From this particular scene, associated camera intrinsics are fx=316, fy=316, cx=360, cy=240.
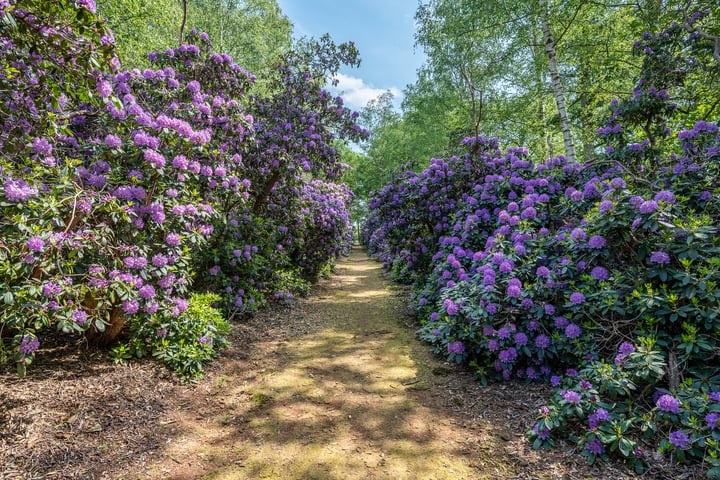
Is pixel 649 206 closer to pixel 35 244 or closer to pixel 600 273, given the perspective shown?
pixel 600 273

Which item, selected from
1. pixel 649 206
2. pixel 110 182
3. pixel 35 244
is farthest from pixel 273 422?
pixel 649 206

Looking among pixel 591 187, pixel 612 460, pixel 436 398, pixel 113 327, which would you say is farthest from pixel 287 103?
pixel 612 460

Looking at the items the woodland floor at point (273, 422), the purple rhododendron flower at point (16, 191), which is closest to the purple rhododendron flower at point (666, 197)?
the woodland floor at point (273, 422)

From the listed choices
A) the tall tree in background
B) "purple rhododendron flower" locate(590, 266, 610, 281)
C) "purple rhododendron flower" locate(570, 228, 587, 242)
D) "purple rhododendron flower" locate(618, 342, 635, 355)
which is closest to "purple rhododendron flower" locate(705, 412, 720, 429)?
"purple rhododendron flower" locate(618, 342, 635, 355)

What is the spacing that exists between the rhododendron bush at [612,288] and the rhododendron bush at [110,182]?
312 cm

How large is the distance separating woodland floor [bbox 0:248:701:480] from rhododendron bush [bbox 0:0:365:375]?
1.25ft

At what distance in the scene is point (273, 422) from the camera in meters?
2.65

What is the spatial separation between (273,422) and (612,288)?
10.4 ft

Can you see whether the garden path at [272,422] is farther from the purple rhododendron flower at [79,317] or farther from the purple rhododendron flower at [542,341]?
the purple rhododendron flower at [79,317]

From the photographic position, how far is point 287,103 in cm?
653

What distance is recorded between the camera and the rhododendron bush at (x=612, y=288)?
2.19 metres

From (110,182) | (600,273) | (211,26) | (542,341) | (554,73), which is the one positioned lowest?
(542,341)

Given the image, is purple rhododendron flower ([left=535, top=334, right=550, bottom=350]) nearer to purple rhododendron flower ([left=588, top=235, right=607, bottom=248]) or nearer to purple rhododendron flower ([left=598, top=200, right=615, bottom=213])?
purple rhododendron flower ([left=588, top=235, right=607, bottom=248])

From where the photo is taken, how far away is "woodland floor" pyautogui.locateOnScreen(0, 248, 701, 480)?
209 cm
